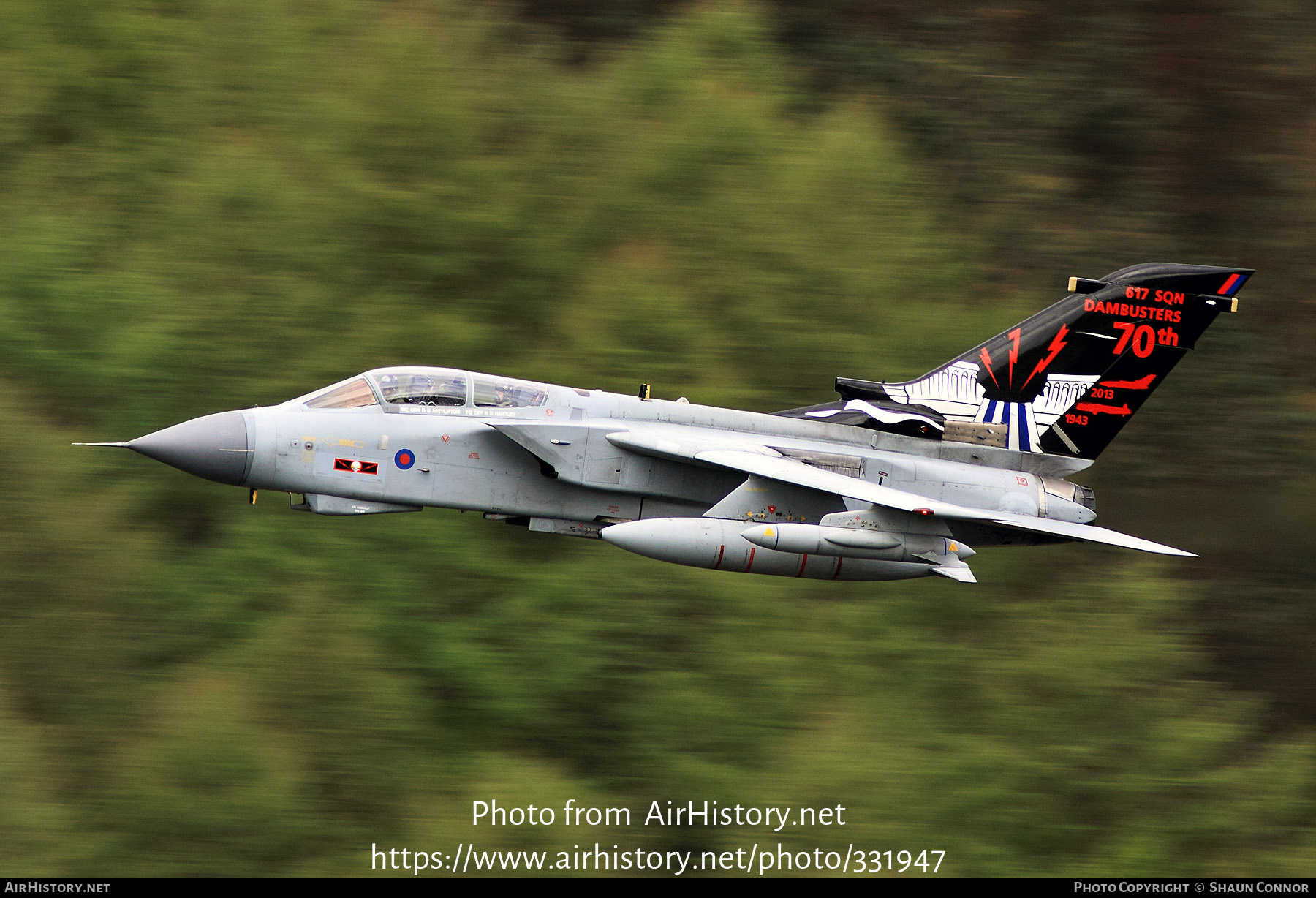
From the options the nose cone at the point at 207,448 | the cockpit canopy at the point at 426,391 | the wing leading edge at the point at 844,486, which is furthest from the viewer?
the cockpit canopy at the point at 426,391

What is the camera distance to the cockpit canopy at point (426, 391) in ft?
42.9

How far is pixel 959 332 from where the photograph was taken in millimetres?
19188

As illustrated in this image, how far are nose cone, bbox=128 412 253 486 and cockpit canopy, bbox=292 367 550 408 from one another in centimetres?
72

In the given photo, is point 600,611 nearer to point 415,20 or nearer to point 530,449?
point 530,449

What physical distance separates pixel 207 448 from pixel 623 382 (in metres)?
6.15

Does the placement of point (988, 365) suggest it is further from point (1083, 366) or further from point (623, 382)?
point (623, 382)

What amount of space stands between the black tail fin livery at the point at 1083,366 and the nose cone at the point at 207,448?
6440mm

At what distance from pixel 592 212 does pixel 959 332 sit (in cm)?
549

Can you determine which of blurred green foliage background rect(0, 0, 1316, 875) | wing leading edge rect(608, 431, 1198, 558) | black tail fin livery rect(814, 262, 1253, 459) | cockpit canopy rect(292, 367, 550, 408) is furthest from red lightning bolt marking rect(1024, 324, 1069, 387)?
cockpit canopy rect(292, 367, 550, 408)

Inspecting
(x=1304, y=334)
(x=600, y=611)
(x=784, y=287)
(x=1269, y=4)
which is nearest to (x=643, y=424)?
(x=600, y=611)

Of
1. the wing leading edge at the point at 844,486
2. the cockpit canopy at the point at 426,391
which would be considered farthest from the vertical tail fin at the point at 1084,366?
the cockpit canopy at the point at 426,391

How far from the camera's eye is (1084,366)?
14.2 m

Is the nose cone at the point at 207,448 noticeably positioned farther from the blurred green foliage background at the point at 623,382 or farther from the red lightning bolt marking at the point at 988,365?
the red lightning bolt marking at the point at 988,365

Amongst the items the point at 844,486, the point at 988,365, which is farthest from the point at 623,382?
the point at 844,486
